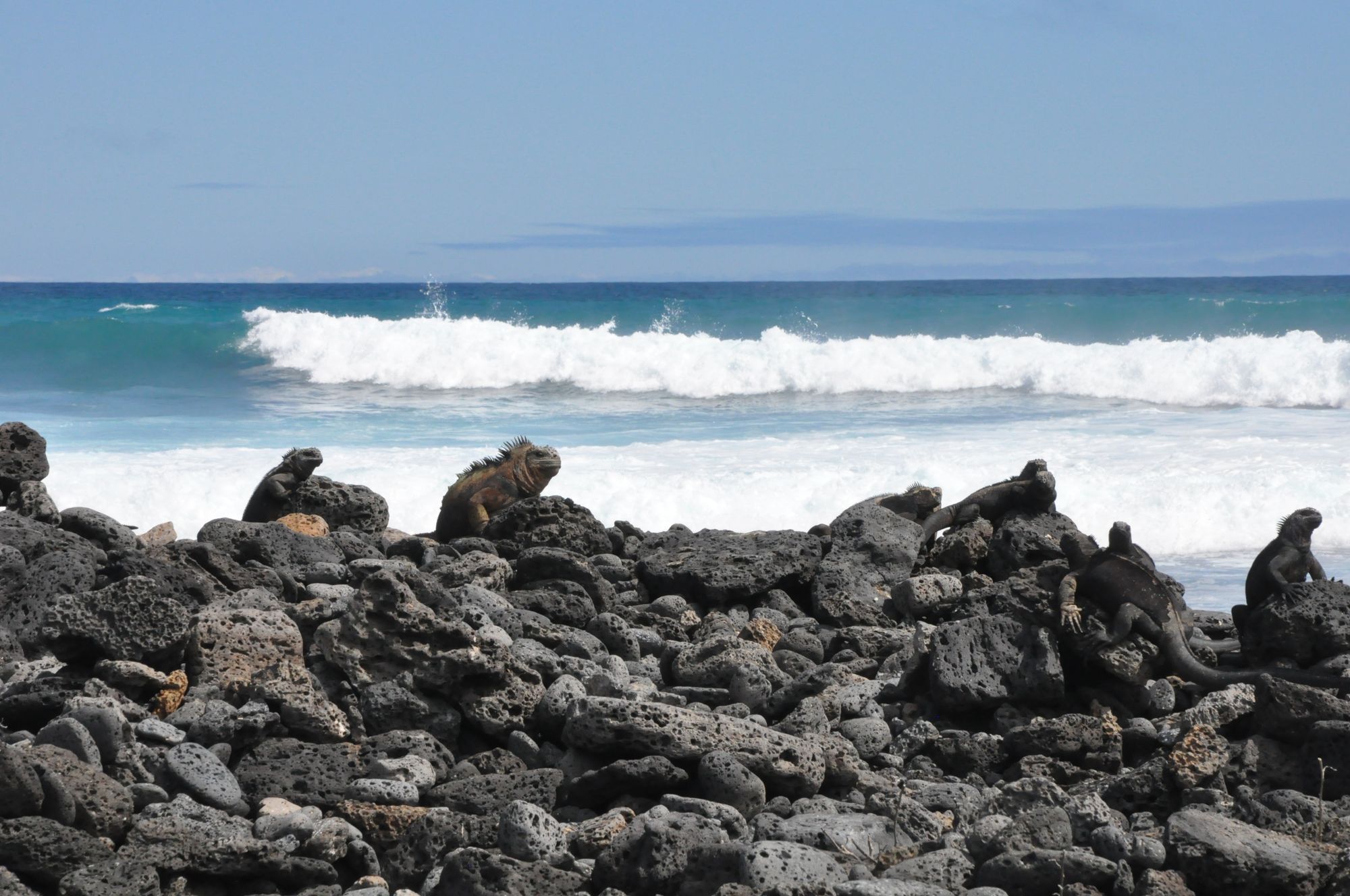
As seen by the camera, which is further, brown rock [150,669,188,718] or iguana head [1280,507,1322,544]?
iguana head [1280,507,1322,544]

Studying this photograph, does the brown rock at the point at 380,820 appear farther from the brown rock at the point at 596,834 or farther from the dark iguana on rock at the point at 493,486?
the dark iguana on rock at the point at 493,486

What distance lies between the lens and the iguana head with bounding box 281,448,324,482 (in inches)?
336

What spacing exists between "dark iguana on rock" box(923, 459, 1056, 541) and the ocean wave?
14502 mm

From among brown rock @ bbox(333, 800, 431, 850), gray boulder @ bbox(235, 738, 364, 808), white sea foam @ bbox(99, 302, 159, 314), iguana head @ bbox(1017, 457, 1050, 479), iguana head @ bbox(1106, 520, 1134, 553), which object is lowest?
brown rock @ bbox(333, 800, 431, 850)

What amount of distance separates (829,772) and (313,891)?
1.71m

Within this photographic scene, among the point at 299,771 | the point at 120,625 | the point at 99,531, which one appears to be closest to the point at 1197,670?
the point at 299,771

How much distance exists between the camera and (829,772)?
4633 mm

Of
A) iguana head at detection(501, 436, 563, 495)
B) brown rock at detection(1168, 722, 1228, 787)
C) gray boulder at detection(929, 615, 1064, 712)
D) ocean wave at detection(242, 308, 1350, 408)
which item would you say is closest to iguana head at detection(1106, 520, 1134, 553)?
gray boulder at detection(929, 615, 1064, 712)

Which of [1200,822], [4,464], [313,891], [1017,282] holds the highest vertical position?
[1017,282]

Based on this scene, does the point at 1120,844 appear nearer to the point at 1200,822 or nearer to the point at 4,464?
the point at 1200,822

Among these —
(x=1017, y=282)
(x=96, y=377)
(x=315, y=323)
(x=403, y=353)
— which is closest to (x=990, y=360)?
(x=403, y=353)

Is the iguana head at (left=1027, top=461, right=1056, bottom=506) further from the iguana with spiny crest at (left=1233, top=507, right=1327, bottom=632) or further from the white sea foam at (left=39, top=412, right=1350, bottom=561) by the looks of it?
the white sea foam at (left=39, top=412, right=1350, bottom=561)

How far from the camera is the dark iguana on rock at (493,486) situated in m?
8.50

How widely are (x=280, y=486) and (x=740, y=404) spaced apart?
13157 millimetres
